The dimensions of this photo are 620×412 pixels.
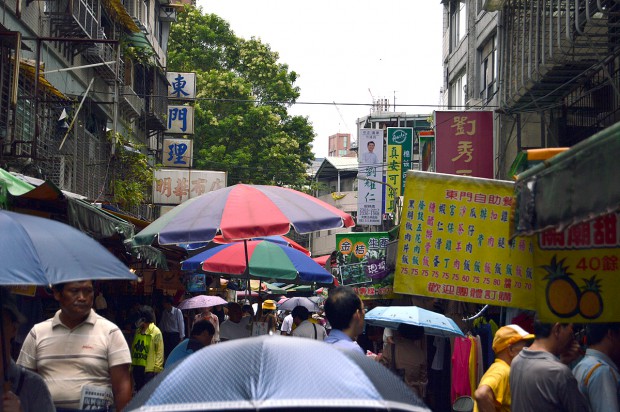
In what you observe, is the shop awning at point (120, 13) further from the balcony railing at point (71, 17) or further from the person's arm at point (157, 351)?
the person's arm at point (157, 351)

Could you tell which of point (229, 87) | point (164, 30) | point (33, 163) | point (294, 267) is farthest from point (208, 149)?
point (294, 267)

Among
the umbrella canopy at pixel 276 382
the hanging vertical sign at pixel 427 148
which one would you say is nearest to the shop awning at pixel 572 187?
the umbrella canopy at pixel 276 382

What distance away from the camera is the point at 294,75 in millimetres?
45312

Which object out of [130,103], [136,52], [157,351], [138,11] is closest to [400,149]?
[130,103]

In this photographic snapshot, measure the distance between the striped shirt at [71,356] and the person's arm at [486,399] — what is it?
268 centimetres

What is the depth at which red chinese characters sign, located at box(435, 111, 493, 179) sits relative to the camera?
18797mm

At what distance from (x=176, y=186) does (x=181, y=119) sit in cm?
312

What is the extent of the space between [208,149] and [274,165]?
3.19 meters

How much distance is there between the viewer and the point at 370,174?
33906 mm

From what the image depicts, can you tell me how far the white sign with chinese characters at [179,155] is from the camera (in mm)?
32812

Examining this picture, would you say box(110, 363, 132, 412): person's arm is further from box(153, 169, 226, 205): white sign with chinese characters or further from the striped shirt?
box(153, 169, 226, 205): white sign with chinese characters

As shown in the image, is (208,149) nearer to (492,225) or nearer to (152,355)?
(152,355)

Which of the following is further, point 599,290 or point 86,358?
point 86,358

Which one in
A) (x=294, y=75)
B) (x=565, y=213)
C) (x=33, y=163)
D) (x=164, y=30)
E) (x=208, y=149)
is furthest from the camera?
(x=294, y=75)
